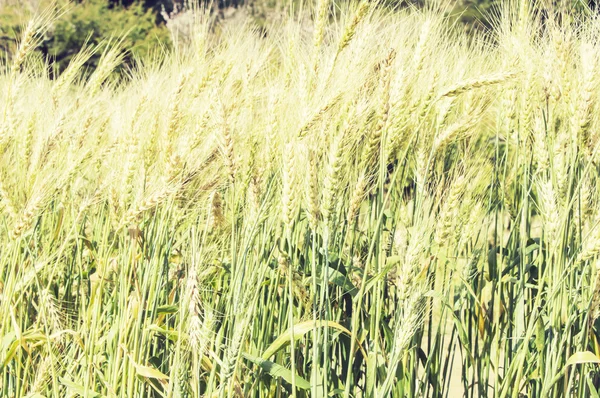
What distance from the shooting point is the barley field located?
1383 millimetres

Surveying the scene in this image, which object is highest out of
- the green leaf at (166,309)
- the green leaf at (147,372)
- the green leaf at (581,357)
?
the green leaf at (166,309)

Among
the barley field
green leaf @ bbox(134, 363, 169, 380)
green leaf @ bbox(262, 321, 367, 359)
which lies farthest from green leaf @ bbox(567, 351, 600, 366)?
green leaf @ bbox(134, 363, 169, 380)

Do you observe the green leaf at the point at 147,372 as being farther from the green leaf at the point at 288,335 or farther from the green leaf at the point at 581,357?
the green leaf at the point at 581,357

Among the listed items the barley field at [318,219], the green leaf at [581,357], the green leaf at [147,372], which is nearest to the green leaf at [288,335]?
the barley field at [318,219]

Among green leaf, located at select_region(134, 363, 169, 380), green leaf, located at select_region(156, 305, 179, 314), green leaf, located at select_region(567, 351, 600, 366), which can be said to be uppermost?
green leaf, located at select_region(156, 305, 179, 314)

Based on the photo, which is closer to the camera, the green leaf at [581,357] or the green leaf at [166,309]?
the green leaf at [581,357]

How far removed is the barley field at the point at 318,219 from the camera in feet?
4.54

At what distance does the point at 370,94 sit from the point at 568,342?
60 cm

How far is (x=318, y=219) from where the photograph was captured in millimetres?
1349

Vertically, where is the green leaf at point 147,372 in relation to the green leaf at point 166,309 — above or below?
below

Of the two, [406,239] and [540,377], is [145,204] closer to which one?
[406,239]

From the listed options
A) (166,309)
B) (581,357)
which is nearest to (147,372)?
(166,309)

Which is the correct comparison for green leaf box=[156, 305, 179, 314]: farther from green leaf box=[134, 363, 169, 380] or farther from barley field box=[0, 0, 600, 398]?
green leaf box=[134, 363, 169, 380]

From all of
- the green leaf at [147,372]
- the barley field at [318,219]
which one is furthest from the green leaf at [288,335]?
the green leaf at [147,372]
